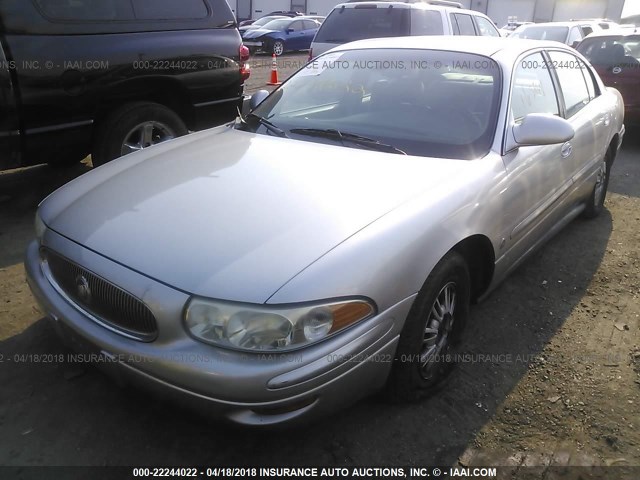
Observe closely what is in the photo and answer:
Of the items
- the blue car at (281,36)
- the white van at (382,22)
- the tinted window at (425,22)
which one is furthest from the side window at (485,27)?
the blue car at (281,36)

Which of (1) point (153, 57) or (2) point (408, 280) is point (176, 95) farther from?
(2) point (408, 280)

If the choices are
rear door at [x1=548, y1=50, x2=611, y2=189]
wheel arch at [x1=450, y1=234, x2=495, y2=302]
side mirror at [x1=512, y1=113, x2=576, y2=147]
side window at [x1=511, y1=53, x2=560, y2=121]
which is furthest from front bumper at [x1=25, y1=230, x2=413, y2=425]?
rear door at [x1=548, y1=50, x2=611, y2=189]

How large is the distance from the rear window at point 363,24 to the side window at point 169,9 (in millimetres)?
3449

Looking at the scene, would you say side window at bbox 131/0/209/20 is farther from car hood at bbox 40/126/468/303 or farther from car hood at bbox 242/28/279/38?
car hood at bbox 242/28/279/38

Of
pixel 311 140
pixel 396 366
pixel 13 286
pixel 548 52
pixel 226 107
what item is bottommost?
pixel 13 286

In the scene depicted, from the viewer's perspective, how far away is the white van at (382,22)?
768cm

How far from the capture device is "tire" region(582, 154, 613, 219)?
4.43 meters

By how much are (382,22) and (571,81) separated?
447 centimetres

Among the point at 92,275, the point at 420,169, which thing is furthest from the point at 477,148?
the point at 92,275

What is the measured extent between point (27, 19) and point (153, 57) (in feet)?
3.21

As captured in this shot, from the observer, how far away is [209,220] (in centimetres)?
214

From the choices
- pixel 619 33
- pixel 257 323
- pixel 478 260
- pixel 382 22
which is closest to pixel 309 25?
pixel 382 22

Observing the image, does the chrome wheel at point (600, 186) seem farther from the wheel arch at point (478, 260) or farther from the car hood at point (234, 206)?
the car hood at point (234, 206)

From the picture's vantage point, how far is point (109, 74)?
14.0 ft
